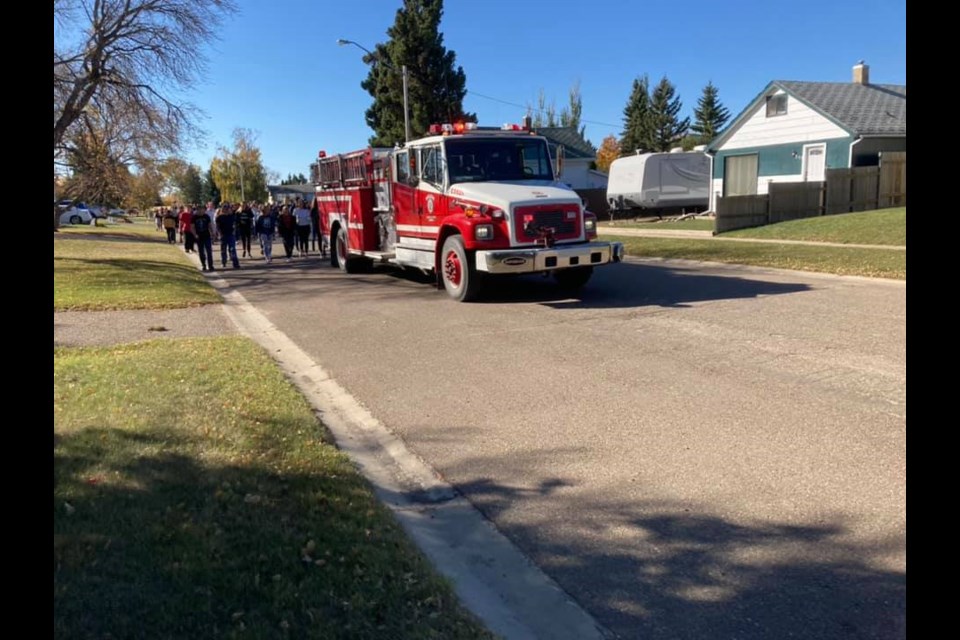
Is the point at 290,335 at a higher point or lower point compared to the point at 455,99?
lower

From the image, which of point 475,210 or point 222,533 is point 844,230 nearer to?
point 475,210

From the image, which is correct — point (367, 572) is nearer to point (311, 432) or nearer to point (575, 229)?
point (311, 432)

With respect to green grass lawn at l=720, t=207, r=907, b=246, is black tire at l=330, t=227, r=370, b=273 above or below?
below

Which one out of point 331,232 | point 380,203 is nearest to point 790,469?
point 380,203

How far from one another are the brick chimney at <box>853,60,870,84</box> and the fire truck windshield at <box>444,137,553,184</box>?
24.4 m

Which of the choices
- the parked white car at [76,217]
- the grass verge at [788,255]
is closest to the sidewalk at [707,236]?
the grass verge at [788,255]

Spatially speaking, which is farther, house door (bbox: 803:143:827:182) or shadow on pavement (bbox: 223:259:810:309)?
house door (bbox: 803:143:827:182)

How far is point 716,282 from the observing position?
527 inches

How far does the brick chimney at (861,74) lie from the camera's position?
31125 mm

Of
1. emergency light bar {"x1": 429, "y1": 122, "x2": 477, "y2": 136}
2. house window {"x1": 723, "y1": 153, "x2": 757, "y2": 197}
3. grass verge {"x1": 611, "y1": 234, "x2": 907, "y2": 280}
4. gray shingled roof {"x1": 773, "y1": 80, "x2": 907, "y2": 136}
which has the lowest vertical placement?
grass verge {"x1": 611, "y1": 234, "x2": 907, "y2": 280}

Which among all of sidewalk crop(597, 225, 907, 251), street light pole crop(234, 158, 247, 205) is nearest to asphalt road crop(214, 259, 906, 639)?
sidewalk crop(597, 225, 907, 251)

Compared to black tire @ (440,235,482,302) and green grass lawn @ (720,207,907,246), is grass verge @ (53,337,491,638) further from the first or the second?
green grass lawn @ (720,207,907,246)

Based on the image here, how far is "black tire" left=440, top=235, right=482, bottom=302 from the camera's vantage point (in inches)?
473
